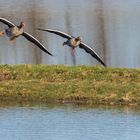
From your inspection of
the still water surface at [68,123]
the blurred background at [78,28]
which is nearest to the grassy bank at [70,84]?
the still water surface at [68,123]

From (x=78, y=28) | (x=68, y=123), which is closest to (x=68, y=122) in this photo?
(x=68, y=123)

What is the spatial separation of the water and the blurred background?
246 inches

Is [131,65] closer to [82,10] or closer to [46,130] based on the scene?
[46,130]

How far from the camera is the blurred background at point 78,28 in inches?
993

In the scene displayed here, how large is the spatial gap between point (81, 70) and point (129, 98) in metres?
1.91

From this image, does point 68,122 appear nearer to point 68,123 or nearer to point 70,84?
point 68,123

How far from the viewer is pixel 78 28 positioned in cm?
3173

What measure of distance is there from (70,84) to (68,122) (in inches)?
89.5

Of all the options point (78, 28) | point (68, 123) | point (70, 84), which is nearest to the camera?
point (68, 123)

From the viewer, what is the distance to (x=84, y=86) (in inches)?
736

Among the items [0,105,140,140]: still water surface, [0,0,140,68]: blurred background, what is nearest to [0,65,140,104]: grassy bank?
[0,105,140,140]: still water surface

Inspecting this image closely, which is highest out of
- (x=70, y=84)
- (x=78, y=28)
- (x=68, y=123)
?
(x=78, y=28)

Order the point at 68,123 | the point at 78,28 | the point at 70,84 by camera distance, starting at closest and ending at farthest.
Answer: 1. the point at 68,123
2. the point at 70,84
3. the point at 78,28

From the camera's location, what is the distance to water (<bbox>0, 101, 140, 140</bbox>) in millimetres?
15566
